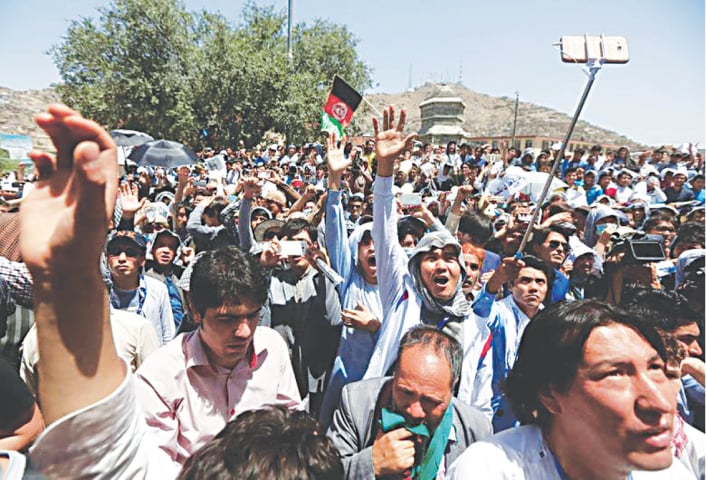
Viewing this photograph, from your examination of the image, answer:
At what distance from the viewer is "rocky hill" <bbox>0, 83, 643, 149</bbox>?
3262 centimetres

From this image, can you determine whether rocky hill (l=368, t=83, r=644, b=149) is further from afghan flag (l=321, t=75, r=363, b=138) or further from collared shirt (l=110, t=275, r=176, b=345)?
collared shirt (l=110, t=275, r=176, b=345)

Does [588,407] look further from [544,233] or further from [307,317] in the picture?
[544,233]

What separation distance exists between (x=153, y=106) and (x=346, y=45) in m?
11.4

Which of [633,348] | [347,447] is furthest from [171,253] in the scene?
[633,348]

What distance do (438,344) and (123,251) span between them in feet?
7.21

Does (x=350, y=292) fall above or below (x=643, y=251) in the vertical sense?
below

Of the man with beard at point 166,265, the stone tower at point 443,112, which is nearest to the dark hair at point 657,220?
the man with beard at point 166,265

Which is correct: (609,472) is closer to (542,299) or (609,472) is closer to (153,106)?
(542,299)

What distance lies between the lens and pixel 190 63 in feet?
78.0

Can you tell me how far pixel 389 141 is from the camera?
286cm

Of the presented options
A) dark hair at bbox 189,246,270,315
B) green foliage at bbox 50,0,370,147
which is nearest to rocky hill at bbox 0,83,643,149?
green foliage at bbox 50,0,370,147

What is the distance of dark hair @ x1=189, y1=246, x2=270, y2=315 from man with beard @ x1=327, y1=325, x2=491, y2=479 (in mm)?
578

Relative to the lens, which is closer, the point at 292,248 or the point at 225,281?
the point at 225,281

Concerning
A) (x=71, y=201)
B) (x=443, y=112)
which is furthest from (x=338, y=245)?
(x=443, y=112)
